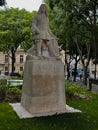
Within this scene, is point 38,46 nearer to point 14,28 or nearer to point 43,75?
point 43,75

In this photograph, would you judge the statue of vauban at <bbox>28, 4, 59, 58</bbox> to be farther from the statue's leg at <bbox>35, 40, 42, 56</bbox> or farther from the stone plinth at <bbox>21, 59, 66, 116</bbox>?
the stone plinth at <bbox>21, 59, 66, 116</bbox>

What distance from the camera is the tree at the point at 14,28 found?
41875 mm

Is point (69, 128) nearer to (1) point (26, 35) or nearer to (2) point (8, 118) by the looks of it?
(2) point (8, 118)

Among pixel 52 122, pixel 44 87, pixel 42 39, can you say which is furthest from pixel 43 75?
pixel 52 122

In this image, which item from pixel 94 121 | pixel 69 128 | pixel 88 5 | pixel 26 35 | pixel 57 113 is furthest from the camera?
pixel 26 35

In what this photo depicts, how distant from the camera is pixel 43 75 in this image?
10.9 m

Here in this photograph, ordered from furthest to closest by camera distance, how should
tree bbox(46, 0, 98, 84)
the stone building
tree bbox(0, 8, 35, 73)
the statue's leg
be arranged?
1. the stone building
2. tree bbox(0, 8, 35, 73)
3. tree bbox(46, 0, 98, 84)
4. the statue's leg

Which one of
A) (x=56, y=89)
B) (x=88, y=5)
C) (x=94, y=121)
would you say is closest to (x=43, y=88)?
(x=56, y=89)

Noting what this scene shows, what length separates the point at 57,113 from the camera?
10.9 meters

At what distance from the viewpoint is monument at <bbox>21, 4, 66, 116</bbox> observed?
35.4 feet

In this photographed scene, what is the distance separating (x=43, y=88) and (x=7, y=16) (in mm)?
35293

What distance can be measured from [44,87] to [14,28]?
33.1 metres

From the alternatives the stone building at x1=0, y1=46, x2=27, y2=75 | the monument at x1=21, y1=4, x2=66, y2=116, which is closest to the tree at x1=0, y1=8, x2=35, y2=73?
the monument at x1=21, y1=4, x2=66, y2=116

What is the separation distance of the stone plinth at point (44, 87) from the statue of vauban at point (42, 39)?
1.57ft
